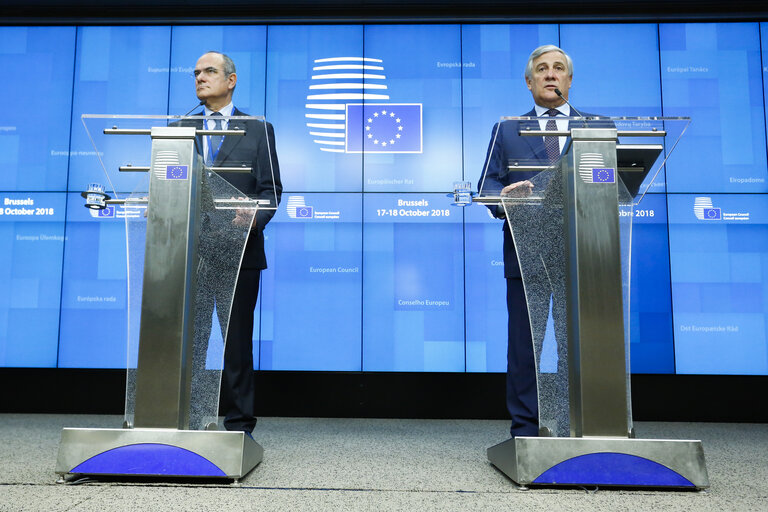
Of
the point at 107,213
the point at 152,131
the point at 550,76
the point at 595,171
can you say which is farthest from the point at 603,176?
the point at 107,213

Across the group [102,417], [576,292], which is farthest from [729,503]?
[102,417]

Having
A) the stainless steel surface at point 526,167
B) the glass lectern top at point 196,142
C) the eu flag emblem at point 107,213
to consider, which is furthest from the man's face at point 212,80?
the eu flag emblem at point 107,213

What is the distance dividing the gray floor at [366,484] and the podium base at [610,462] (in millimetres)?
32

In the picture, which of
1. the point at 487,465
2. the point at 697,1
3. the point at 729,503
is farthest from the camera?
the point at 697,1

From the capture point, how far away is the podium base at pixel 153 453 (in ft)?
4.78

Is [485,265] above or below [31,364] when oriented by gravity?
above

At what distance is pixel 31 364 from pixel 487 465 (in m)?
2.87

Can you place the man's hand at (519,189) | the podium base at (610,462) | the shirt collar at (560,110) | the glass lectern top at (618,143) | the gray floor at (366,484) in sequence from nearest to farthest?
the gray floor at (366,484) → the podium base at (610,462) → the glass lectern top at (618,143) → the man's hand at (519,189) → the shirt collar at (560,110)

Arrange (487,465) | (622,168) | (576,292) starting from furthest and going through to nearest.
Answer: (487,465)
(622,168)
(576,292)

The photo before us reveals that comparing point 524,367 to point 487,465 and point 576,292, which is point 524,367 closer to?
point 487,465

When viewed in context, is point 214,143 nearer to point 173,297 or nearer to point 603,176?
point 173,297

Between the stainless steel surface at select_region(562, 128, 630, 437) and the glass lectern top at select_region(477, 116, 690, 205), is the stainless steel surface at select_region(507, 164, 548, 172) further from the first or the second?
the stainless steel surface at select_region(562, 128, 630, 437)

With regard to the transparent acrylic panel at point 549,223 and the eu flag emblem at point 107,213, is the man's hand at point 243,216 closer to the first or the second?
the transparent acrylic panel at point 549,223

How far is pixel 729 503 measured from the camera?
4.43ft
